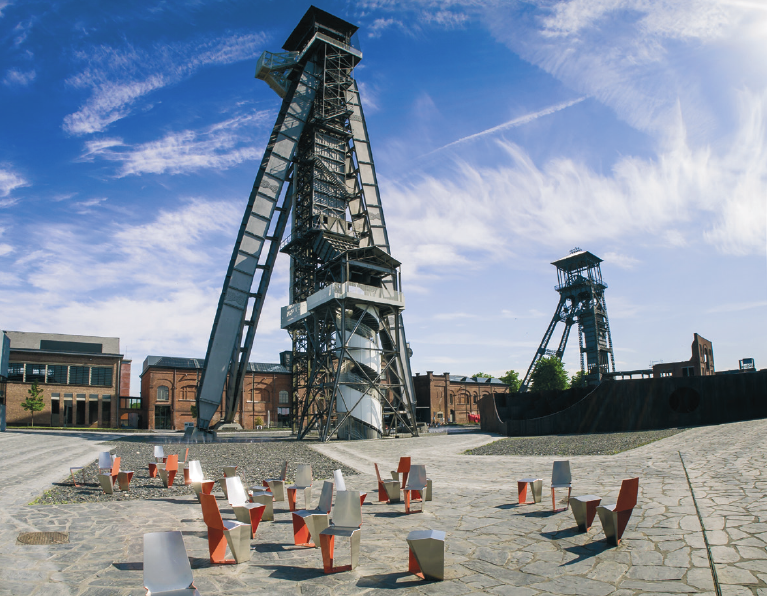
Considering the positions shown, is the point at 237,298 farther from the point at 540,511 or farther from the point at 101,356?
the point at 101,356

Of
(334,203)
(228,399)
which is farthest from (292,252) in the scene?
(228,399)

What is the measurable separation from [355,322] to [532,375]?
131 feet

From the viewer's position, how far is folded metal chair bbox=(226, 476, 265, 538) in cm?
711

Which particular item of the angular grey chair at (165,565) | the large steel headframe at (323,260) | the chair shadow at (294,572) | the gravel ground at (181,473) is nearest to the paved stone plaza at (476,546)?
the chair shadow at (294,572)

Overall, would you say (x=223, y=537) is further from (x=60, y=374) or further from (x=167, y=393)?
(x=60, y=374)

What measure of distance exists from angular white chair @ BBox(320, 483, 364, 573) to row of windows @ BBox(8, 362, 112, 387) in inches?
2455

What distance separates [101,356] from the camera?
196ft

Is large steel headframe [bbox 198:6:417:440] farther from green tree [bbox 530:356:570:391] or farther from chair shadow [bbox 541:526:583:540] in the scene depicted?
green tree [bbox 530:356:570:391]

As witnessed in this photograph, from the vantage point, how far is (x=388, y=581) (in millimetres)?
5348

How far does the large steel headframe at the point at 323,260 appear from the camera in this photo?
1206 inches

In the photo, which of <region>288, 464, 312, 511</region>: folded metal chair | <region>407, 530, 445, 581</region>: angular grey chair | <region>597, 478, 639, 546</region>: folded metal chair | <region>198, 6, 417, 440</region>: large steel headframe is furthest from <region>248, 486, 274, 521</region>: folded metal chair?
<region>198, 6, 417, 440</region>: large steel headframe

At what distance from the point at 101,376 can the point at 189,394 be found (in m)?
10.0

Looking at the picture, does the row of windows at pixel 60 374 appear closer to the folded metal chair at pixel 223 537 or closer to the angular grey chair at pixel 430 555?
the folded metal chair at pixel 223 537

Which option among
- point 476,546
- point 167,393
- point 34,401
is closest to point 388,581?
point 476,546
